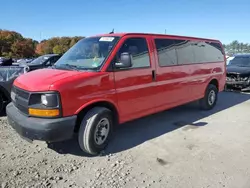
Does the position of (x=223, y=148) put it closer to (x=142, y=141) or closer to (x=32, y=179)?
(x=142, y=141)

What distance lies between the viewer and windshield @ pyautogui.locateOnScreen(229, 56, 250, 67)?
38.1 ft

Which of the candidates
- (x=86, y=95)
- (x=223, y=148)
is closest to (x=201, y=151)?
(x=223, y=148)

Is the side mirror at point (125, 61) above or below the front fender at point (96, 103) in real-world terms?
above

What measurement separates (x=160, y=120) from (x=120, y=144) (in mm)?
1873

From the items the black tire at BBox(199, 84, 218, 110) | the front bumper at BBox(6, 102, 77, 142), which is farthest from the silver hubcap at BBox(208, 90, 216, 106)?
the front bumper at BBox(6, 102, 77, 142)

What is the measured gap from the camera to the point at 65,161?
4.04m

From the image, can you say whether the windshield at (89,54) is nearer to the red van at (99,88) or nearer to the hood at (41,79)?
the red van at (99,88)

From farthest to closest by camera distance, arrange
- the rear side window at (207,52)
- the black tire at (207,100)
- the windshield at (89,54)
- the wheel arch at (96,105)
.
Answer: the black tire at (207,100), the rear side window at (207,52), the windshield at (89,54), the wheel arch at (96,105)

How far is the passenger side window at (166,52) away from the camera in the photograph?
5.35 m

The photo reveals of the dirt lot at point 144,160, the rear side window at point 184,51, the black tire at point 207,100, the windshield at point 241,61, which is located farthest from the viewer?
the windshield at point 241,61

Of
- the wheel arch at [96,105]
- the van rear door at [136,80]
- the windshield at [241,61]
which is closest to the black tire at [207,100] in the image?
the van rear door at [136,80]

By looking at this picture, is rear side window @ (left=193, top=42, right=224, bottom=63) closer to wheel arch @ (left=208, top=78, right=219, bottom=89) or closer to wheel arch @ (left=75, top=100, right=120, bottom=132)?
wheel arch @ (left=208, top=78, right=219, bottom=89)

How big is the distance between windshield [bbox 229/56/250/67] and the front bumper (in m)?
10.1

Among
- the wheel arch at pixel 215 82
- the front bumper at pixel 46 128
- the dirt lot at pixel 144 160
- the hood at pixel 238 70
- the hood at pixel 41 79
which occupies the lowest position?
the dirt lot at pixel 144 160
